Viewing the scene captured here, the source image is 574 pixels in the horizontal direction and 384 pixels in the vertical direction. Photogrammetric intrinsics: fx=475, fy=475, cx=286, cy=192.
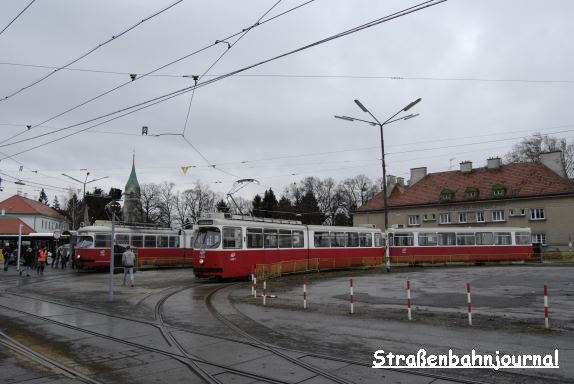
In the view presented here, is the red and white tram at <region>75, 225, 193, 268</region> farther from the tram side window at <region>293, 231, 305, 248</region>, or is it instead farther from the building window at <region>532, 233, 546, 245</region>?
the building window at <region>532, 233, 546, 245</region>

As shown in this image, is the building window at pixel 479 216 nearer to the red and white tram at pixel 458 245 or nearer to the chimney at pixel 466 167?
the chimney at pixel 466 167

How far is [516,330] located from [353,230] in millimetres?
24391

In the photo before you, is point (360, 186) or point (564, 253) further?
point (360, 186)

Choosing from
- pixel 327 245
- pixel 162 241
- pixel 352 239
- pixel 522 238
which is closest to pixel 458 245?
pixel 522 238

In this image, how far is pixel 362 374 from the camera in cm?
662

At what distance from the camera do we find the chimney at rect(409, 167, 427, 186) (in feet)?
214

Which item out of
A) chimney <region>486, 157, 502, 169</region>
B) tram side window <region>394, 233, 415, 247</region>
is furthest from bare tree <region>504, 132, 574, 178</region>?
tram side window <region>394, 233, 415, 247</region>

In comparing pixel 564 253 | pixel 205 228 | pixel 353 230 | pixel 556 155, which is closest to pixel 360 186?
pixel 556 155

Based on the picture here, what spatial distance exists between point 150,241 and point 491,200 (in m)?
38.4

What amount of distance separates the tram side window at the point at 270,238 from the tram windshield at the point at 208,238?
11.7 feet

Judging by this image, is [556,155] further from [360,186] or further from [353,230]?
[360,186]

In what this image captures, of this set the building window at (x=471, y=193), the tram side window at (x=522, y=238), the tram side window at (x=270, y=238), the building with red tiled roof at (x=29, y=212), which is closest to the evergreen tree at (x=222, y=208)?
the building window at (x=471, y=193)

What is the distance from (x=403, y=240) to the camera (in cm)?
3959

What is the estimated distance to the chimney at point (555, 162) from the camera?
51.5 m
